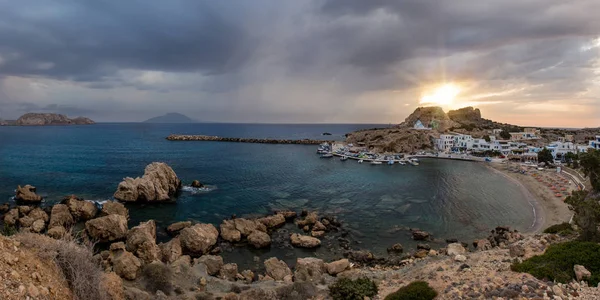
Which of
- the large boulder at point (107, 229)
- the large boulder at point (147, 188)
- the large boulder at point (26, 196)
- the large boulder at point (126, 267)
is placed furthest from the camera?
the large boulder at point (147, 188)

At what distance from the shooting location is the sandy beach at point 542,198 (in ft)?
127

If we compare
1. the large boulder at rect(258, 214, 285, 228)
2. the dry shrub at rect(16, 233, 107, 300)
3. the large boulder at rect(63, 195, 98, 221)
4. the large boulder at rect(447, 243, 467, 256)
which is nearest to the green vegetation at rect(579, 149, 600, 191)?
the large boulder at rect(447, 243, 467, 256)

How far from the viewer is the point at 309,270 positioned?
24922 mm

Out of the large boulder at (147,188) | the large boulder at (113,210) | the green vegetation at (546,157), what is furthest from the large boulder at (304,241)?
the green vegetation at (546,157)

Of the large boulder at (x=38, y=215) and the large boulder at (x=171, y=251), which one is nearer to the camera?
the large boulder at (x=171, y=251)

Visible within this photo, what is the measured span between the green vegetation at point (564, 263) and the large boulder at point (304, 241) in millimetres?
18580

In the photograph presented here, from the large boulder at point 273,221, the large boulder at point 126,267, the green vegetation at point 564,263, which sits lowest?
the large boulder at point 273,221

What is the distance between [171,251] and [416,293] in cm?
2194

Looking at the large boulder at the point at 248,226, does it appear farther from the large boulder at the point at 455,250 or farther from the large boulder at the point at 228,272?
the large boulder at the point at 455,250

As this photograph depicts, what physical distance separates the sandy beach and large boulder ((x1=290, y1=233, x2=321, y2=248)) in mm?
25591

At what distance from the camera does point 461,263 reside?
2064cm

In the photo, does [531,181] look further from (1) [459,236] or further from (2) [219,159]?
(2) [219,159]

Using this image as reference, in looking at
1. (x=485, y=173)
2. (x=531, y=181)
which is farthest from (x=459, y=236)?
(x=485, y=173)

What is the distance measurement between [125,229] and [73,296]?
23078 mm
